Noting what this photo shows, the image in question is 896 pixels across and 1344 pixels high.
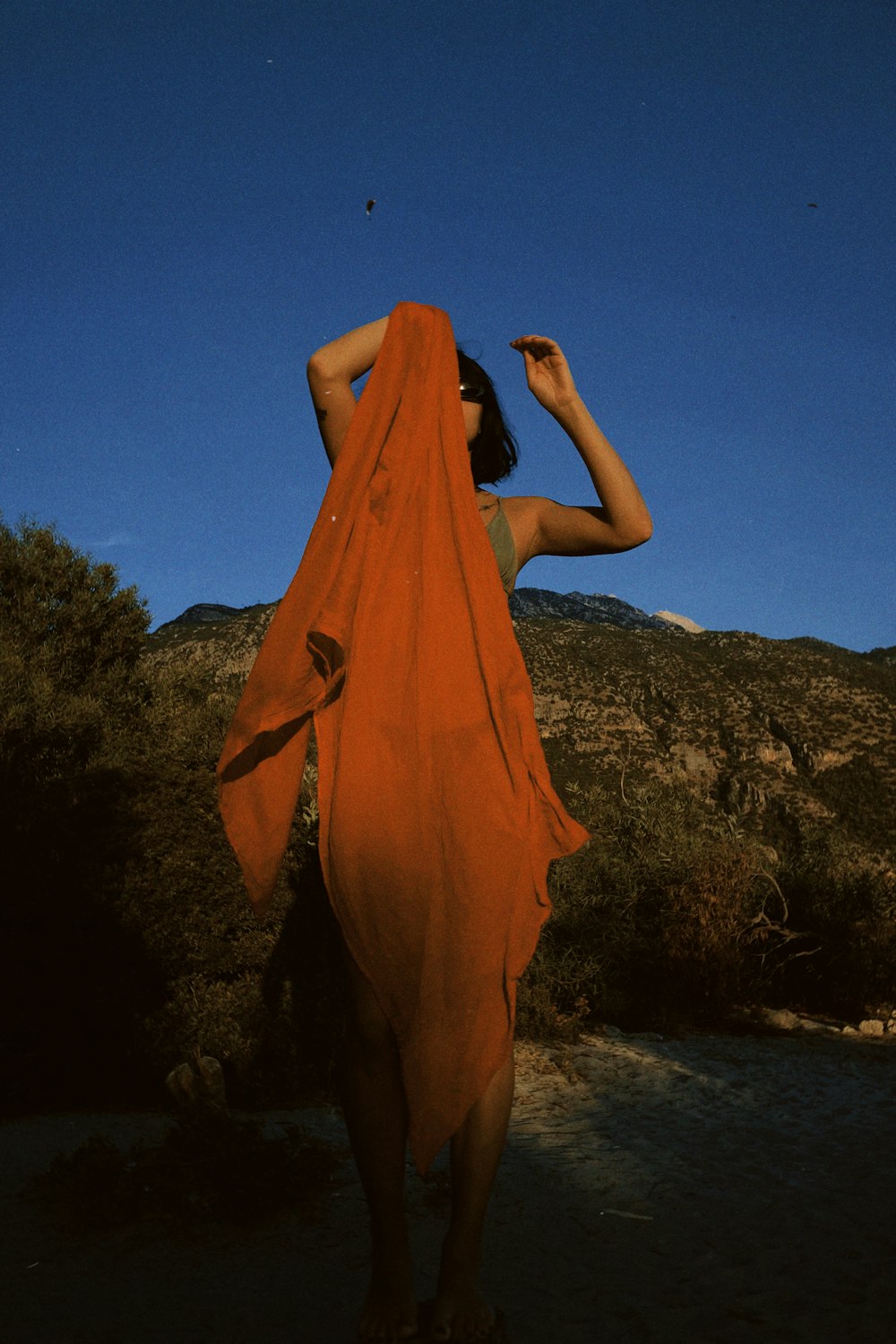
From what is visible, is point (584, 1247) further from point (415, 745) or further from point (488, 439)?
point (488, 439)

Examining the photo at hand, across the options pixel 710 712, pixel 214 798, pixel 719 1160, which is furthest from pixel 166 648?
pixel 719 1160

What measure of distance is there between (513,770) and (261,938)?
4.34 metres

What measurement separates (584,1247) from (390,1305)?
4.40 feet

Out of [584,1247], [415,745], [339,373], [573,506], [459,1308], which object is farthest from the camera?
[584,1247]

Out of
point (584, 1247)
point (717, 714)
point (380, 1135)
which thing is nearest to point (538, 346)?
point (380, 1135)

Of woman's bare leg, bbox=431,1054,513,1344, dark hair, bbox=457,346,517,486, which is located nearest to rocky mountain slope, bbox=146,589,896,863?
dark hair, bbox=457,346,517,486

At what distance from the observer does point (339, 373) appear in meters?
2.04

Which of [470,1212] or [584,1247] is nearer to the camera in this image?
[470,1212]

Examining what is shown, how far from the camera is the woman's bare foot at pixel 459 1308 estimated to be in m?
1.64

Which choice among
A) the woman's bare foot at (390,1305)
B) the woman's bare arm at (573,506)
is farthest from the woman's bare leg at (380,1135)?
the woman's bare arm at (573,506)

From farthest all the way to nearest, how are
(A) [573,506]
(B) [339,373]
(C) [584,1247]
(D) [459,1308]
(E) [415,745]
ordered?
(C) [584,1247]
(A) [573,506]
(B) [339,373]
(E) [415,745]
(D) [459,1308]

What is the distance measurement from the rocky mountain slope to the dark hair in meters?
21.0

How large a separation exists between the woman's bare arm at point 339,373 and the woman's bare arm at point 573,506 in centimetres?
40

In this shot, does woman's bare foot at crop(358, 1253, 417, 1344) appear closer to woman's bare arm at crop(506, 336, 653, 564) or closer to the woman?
the woman
